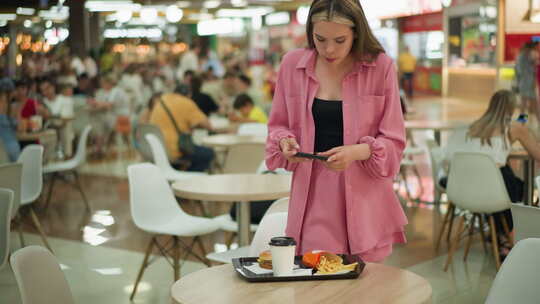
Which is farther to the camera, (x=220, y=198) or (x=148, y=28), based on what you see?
(x=148, y=28)

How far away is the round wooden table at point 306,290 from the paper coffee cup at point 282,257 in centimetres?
4

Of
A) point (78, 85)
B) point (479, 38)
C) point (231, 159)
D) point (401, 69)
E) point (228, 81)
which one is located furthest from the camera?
point (401, 69)

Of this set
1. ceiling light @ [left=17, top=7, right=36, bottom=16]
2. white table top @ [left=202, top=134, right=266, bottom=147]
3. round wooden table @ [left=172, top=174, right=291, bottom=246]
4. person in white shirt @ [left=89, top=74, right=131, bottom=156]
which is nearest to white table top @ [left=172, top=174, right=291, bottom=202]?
round wooden table @ [left=172, top=174, right=291, bottom=246]

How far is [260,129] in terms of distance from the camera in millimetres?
8305

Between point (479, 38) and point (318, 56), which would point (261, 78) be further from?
point (318, 56)

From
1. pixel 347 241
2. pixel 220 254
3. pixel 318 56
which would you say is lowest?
pixel 220 254

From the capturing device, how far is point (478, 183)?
548 centimetres

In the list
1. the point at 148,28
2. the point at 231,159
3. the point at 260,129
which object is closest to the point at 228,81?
the point at 260,129

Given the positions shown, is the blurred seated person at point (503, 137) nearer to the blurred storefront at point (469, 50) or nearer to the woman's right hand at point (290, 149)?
the woman's right hand at point (290, 149)

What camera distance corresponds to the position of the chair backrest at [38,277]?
2.34 meters

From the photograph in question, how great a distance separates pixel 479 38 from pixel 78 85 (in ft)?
44.8

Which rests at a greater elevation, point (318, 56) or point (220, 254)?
point (318, 56)

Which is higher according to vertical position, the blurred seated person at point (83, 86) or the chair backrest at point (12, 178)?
the blurred seated person at point (83, 86)

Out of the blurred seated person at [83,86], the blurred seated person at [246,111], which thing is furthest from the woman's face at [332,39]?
the blurred seated person at [83,86]
